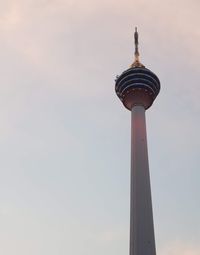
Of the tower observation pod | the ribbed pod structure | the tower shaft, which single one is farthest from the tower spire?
the tower shaft

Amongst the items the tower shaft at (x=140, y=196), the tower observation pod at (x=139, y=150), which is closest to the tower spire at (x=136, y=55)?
the tower observation pod at (x=139, y=150)

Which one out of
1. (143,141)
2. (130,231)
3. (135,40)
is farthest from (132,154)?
(135,40)

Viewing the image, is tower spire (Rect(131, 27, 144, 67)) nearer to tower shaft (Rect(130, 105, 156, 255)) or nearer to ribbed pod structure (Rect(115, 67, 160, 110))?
ribbed pod structure (Rect(115, 67, 160, 110))

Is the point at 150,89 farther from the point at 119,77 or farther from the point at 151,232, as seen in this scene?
the point at 151,232

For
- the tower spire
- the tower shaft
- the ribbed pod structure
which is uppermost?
the tower spire

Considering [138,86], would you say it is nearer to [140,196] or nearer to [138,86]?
[138,86]

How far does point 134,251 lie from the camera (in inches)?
3066

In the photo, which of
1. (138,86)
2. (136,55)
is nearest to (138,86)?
(138,86)

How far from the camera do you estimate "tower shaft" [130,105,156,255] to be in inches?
3093

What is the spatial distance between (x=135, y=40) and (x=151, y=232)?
54500 mm

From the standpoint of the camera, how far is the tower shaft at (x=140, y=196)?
7856 centimetres

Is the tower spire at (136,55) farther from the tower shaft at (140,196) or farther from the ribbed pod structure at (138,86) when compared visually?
the tower shaft at (140,196)

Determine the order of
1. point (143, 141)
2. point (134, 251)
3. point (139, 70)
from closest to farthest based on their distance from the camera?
1. point (134, 251)
2. point (143, 141)
3. point (139, 70)

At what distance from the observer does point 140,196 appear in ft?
277
